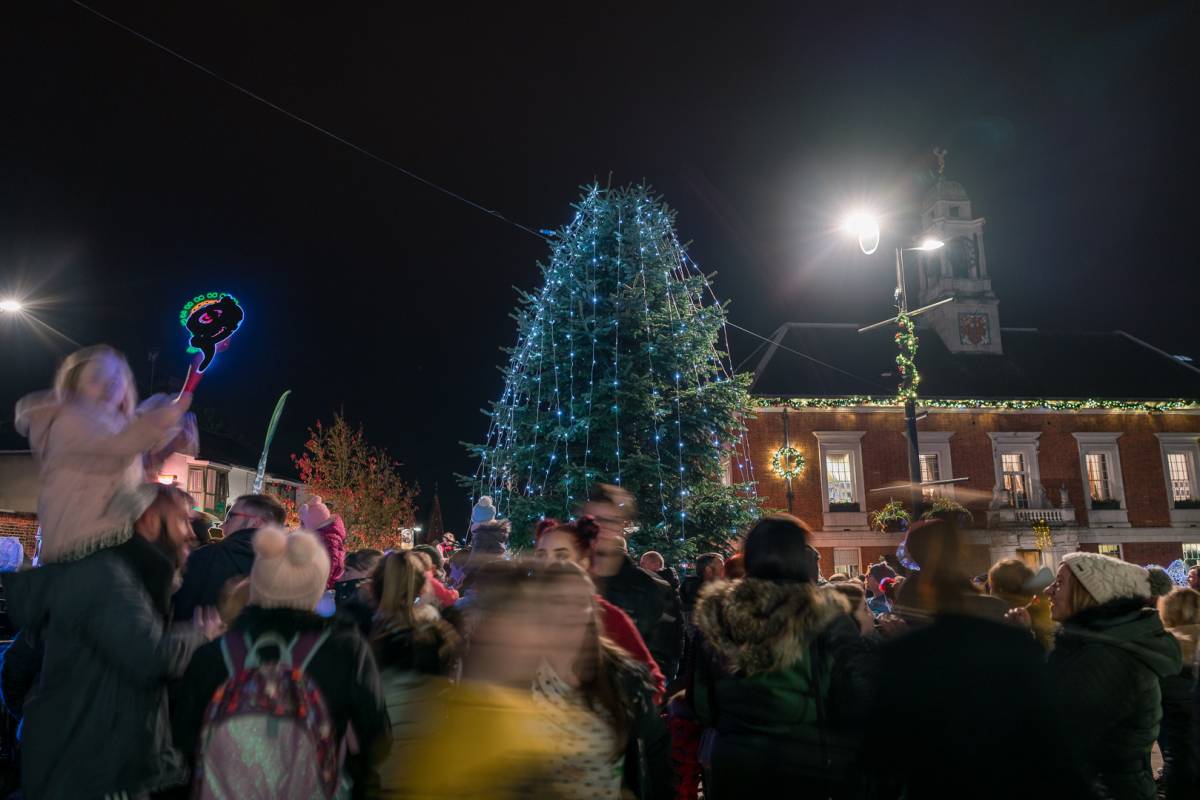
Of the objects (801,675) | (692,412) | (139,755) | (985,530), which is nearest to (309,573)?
(139,755)

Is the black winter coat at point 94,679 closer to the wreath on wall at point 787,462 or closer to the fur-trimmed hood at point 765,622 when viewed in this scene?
the fur-trimmed hood at point 765,622

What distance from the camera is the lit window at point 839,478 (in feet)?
109

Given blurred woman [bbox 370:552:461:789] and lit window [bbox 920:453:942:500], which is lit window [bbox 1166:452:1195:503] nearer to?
lit window [bbox 920:453:942:500]

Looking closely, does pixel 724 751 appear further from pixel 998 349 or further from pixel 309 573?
pixel 998 349

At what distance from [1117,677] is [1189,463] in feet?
130

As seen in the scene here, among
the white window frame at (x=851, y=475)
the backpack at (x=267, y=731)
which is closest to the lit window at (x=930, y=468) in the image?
the white window frame at (x=851, y=475)

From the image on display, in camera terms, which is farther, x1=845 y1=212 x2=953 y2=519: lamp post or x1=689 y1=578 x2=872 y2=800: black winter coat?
x1=845 y1=212 x2=953 y2=519: lamp post

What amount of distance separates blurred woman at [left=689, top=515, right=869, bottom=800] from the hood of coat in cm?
105

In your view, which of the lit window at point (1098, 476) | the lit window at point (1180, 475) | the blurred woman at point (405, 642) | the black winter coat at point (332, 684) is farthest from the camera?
the lit window at point (1180, 475)

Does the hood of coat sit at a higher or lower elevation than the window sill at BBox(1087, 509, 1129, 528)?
lower

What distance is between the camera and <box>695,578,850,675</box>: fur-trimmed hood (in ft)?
12.3

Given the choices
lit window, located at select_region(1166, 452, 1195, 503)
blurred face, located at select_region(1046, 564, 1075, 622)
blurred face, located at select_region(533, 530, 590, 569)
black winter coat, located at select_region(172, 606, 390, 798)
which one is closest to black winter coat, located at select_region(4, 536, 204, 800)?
black winter coat, located at select_region(172, 606, 390, 798)

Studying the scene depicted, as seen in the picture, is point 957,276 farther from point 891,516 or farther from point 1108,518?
point 891,516

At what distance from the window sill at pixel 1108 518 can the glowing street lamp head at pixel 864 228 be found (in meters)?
26.2
